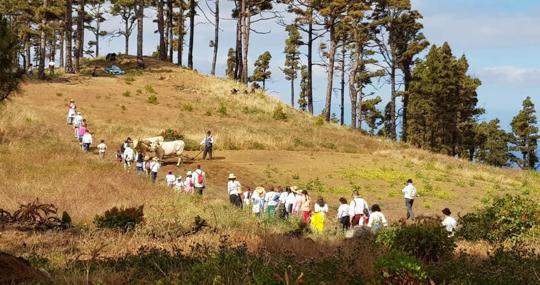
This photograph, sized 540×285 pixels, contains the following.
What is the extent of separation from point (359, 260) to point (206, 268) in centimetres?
235

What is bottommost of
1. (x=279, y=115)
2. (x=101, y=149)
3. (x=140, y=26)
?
(x=101, y=149)

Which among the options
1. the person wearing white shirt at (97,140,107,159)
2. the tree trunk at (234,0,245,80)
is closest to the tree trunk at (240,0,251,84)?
the tree trunk at (234,0,245,80)

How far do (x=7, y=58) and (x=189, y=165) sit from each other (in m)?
14.5

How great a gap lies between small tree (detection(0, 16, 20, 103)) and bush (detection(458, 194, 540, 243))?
36.2 ft

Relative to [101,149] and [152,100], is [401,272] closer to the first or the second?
[101,149]

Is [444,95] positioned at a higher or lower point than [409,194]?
higher

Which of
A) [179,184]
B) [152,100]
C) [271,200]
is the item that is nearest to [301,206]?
[271,200]

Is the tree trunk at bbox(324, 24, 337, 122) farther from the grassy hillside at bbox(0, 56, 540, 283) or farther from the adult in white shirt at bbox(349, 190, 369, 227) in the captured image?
the adult in white shirt at bbox(349, 190, 369, 227)

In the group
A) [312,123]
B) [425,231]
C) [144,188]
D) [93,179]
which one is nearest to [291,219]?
[144,188]

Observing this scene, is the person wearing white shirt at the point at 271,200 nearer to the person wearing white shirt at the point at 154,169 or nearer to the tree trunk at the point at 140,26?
the person wearing white shirt at the point at 154,169

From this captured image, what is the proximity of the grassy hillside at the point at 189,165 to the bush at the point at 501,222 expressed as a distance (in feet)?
11.4

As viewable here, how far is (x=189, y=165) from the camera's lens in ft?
86.4

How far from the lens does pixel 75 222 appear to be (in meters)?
13.0

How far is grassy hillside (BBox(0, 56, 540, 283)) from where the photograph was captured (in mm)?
11477
